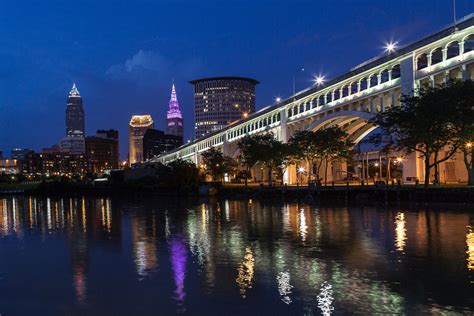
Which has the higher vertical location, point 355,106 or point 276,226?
point 355,106

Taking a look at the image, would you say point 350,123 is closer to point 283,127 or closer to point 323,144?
point 283,127

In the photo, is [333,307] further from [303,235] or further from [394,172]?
[394,172]

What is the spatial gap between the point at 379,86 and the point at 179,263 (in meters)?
63.9

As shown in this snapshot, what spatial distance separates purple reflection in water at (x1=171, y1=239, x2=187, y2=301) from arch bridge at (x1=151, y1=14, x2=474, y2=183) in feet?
155

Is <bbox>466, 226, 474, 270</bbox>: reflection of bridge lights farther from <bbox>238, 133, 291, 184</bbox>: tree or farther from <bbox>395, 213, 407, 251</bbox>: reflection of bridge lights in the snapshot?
<bbox>238, 133, 291, 184</bbox>: tree

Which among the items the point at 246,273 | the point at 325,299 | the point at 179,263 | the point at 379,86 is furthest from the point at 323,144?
the point at 325,299

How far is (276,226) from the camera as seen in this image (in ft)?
124

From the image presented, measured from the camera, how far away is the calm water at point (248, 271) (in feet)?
50.7

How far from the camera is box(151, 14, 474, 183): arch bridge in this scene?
207ft

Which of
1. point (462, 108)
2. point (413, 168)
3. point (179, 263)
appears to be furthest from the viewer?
point (413, 168)

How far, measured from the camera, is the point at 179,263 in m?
22.6

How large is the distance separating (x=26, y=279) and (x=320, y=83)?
8578 centimetres

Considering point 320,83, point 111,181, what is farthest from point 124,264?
point 111,181

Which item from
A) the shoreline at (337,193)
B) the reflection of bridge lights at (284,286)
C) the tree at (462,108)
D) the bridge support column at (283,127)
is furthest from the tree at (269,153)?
the reflection of bridge lights at (284,286)
